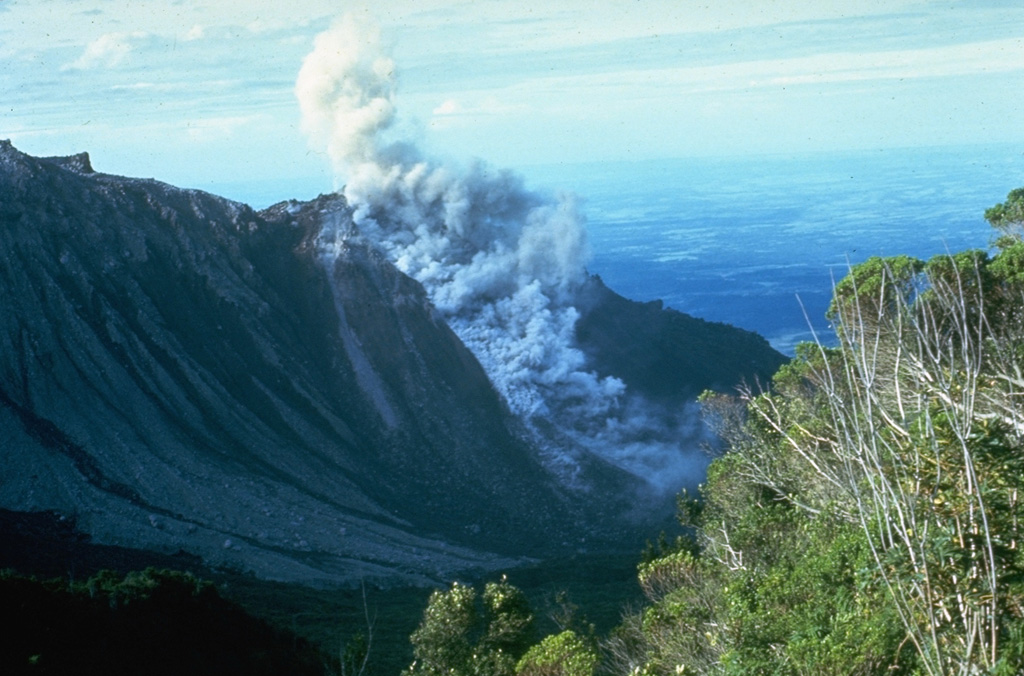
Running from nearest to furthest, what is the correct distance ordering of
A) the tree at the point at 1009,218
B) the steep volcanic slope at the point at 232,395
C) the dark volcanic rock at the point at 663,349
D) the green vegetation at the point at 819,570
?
the green vegetation at the point at 819,570
the tree at the point at 1009,218
the steep volcanic slope at the point at 232,395
the dark volcanic rock at the point at 663,349

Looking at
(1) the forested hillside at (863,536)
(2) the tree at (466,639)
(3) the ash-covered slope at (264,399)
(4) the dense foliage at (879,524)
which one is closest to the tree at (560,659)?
(1) the forested hillside at (863,536)

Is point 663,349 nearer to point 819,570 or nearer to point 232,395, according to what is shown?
point 232,395

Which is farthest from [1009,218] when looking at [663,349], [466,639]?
[663,349]

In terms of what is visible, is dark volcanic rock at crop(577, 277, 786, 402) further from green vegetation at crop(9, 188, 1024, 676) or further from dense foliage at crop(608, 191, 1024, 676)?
dense foliage at crop(608, 191, 1024, 676)

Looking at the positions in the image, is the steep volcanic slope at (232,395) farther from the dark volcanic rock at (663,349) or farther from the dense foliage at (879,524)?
the dense foliage at (879,524)

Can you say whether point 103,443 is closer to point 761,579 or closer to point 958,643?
point 761,579

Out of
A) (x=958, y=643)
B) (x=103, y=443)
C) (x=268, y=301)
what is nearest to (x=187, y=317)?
(x=268, y=301)

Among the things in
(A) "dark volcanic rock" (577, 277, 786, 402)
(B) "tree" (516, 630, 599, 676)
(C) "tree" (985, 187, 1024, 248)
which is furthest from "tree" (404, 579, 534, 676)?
(A) "dark volcanic rock" (577, 277, 786, 402)
